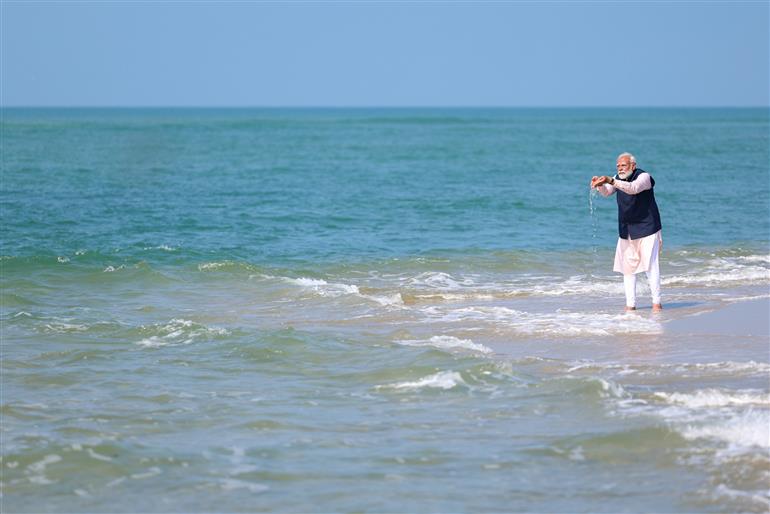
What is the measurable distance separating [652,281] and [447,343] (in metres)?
2.66

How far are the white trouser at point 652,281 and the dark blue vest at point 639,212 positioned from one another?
191 millimetres

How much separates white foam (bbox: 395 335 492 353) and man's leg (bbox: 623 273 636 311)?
2.23 meters

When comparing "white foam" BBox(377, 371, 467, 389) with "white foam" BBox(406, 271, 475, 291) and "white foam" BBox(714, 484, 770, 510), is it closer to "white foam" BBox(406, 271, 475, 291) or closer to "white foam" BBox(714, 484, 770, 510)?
"white foam" BBox(714, 484, 770, 510)

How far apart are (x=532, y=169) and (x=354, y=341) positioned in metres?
29.6

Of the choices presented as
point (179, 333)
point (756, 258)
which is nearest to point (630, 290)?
point (179, 333)

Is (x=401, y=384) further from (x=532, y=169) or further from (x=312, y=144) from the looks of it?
(x=312, y=144)

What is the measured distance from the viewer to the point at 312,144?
61.8 m

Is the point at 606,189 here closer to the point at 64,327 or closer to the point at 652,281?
the point at 652,281

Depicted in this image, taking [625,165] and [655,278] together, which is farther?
[655,278]

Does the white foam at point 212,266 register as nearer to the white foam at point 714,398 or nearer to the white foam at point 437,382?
the white foam at point 437,382

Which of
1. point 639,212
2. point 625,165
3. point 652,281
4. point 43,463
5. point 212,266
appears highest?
point 625,165

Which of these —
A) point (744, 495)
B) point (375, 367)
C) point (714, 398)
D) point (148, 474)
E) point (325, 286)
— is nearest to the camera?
point (744, 495)

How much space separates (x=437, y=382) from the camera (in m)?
8.75

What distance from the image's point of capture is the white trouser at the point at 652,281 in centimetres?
1138
